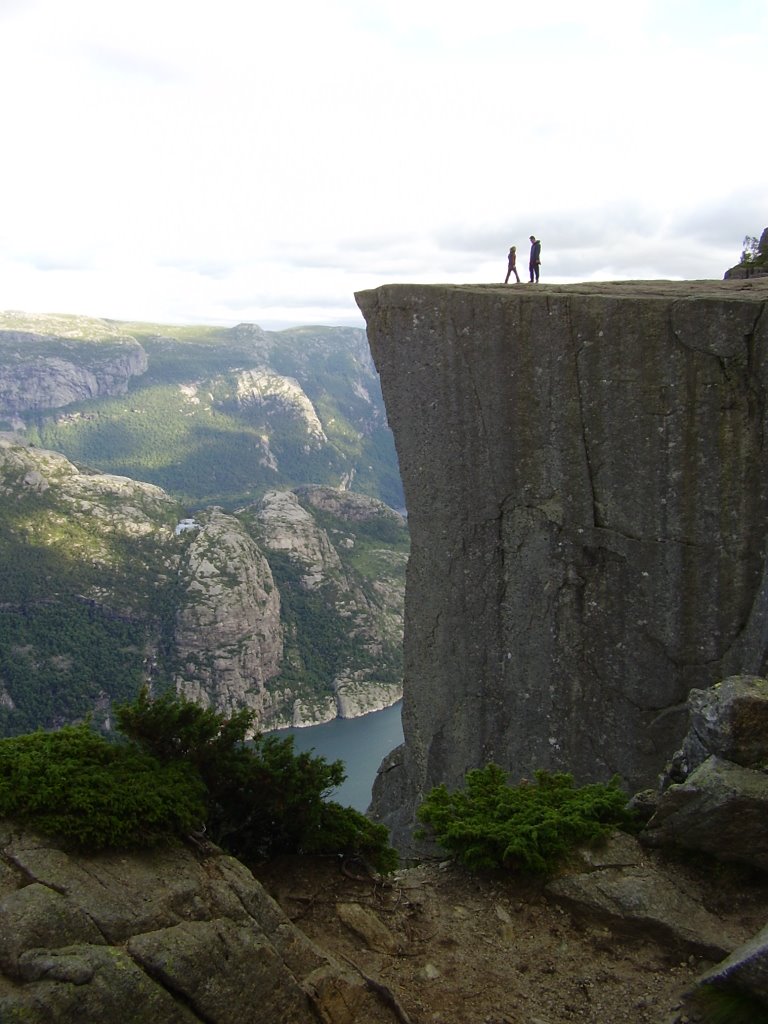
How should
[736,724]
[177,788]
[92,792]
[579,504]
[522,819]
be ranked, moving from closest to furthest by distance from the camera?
[92,792]
[177,788]
[736,724]
[522,819]
[579,504]

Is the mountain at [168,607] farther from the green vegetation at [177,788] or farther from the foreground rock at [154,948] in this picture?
the foreground rock at [154,948]

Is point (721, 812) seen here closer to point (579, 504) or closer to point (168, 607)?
point (579, 504)

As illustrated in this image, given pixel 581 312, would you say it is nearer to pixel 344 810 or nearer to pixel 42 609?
pixel 344 810

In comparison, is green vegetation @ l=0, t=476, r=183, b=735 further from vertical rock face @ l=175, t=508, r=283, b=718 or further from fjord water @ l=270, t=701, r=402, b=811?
fjord water @ l=270, t=701, r=402, b=811

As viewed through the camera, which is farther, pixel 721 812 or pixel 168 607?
pixel 168 607

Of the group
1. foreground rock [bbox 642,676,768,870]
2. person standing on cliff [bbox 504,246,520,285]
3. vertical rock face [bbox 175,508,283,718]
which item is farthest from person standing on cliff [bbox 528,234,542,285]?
vertical rock face [bbox 175,508,283,718]

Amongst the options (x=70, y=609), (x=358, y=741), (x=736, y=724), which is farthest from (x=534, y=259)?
(x=70, y=609)
